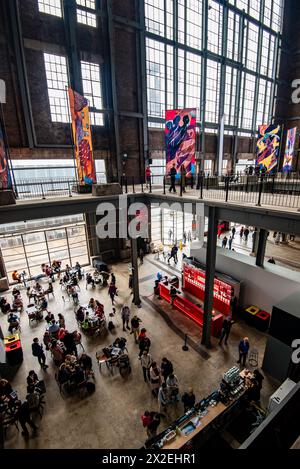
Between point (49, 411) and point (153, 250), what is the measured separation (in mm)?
14360

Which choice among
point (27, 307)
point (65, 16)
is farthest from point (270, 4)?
point (27, 307)

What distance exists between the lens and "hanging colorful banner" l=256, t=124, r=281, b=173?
44.7 ft

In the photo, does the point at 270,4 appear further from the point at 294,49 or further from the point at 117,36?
the point at 117,36

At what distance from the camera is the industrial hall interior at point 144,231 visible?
672cm

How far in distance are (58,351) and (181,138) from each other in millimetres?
10062

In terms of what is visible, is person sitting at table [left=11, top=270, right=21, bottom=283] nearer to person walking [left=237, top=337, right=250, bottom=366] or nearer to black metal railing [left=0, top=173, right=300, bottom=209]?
black metal railing [left=0, top=173, right=300, bottom=209]

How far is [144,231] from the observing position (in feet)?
61.8

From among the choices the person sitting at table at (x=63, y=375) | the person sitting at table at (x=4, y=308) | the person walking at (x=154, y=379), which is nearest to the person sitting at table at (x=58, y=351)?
the person sitting at table at (x=63, y=375)

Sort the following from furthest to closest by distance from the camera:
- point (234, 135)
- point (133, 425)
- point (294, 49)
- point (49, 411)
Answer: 1. point (294, 49)
2. point (234, 135)
3. point (49, 411)
4. point (133, 425)

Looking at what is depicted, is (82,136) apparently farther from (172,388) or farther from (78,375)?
(172,388)

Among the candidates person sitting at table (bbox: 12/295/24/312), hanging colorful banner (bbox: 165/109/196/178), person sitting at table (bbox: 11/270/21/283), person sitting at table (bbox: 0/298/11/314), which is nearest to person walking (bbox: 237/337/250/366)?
hanging colorful banner (bbox: 165/109/196/178)

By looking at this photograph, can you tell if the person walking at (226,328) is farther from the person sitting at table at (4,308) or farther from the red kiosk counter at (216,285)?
the person sitting at table at (4,308)

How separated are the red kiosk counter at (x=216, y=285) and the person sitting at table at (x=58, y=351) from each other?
25.1 feet

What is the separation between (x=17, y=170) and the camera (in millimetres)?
14172
